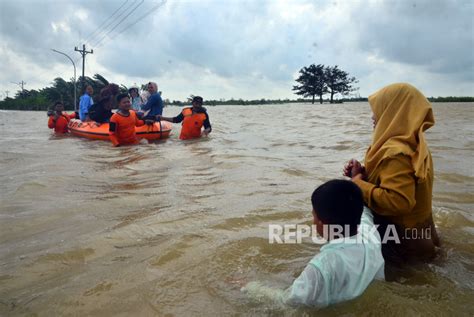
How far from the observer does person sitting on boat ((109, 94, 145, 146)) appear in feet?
28.0

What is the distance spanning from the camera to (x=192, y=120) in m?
10.3

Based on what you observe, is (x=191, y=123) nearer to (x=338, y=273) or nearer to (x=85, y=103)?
(x=85, y=103)

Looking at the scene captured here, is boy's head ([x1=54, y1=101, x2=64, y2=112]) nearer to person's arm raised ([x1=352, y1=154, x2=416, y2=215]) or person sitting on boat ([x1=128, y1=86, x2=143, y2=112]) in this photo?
person sitting on boat ([x1=128, y1=86, x2=143, y2=112])

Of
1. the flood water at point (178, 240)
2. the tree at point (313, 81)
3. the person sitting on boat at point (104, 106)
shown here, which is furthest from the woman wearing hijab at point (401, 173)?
the tree at point (313, 81)

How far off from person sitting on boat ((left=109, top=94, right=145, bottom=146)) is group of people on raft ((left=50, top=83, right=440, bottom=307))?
686 centimetres

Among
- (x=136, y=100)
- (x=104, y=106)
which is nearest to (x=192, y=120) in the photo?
(x=104, y=106)

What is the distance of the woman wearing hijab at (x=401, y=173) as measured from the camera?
224 centimetres

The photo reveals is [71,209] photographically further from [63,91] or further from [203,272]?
[63,91]

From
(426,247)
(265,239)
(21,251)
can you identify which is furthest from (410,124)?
(21,251)

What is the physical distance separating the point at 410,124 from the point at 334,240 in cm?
93

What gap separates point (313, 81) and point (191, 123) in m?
49.9

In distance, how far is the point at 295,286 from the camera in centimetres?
193

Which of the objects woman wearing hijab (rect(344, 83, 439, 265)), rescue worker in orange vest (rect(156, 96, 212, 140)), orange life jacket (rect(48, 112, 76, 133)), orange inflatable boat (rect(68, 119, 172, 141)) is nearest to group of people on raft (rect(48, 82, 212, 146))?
rescue worker in orange vest (rect(156, 96, 212, 140))

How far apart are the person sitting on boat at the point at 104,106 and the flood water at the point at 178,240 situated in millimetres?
3913
